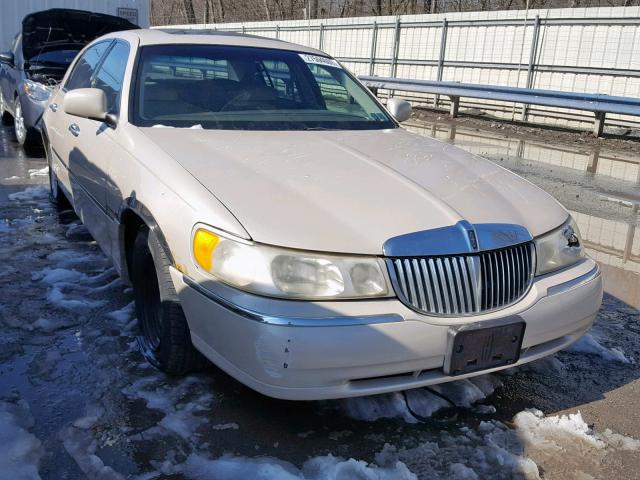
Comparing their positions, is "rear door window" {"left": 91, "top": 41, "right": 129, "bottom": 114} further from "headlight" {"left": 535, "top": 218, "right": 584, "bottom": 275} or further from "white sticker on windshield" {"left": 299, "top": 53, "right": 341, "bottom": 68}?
"headlight" {"left": 535, "top": 218, "right": 584, "bottom": 275}

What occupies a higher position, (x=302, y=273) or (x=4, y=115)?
(x=302, y=273)

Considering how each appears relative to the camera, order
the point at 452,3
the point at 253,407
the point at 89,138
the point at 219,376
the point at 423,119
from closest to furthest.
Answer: the point at 253,407 < the point at 219,376 < the point at 89,138 < the point at 423,119 < the point at 452,3

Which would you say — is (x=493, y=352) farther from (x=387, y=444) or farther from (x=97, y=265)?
(x=97, y=265)

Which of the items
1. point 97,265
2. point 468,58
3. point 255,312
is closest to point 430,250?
point 255,312

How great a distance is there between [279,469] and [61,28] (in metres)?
9.12

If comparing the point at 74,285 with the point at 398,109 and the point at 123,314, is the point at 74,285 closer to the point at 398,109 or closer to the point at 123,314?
the point at 123,314

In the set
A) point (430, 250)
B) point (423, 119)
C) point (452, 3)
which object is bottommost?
point (423, 119)

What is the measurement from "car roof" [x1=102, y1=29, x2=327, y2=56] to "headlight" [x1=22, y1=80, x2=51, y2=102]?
11.7ft

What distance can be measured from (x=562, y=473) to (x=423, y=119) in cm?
1329

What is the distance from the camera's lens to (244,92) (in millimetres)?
4152

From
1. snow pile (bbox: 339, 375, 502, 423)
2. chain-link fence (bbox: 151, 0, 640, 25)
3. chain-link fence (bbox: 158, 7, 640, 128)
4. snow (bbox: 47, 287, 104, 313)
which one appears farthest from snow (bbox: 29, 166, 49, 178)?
chain-link fence (bbox: 151, 0, 640, 25)

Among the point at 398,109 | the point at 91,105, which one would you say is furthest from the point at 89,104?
the point at 398,109

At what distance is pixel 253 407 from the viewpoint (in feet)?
9.81

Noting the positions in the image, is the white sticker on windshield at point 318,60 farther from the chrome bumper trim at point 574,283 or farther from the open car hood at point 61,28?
the open car hood at point 61,28
